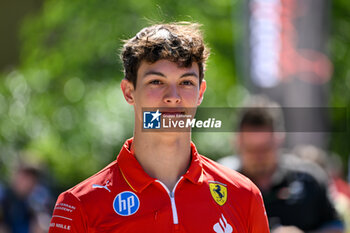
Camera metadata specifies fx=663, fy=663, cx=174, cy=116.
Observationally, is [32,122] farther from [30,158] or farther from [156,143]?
[156,143]

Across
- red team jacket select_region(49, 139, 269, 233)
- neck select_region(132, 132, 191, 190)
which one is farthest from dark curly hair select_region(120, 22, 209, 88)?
red team jacket select_region(49, 139, 269, 233)

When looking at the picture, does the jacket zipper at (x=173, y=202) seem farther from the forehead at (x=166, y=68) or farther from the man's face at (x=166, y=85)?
the forehead at (x=166, y=68)

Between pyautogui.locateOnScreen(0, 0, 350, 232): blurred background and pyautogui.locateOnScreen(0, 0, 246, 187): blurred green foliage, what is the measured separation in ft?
0.07

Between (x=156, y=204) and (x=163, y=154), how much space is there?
0.24 meters

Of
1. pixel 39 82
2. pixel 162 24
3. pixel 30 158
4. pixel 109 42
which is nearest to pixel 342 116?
pixel 109 42

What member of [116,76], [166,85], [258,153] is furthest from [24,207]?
[116,76]

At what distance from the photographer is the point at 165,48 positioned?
2.90 meters

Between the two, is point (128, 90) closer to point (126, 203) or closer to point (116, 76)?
point (126, 203)

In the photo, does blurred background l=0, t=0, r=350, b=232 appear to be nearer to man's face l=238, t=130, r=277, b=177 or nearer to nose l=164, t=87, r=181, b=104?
man's face l=238, t=130, r=277, b=177

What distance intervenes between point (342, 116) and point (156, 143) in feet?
51.0

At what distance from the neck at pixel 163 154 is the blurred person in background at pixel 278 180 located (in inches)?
83.2

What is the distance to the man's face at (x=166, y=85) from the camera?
9.45ft

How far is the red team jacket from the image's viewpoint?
2.79 metres

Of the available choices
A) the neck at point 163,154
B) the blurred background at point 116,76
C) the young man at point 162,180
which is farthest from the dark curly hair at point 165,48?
the blurred background at point 116,76
